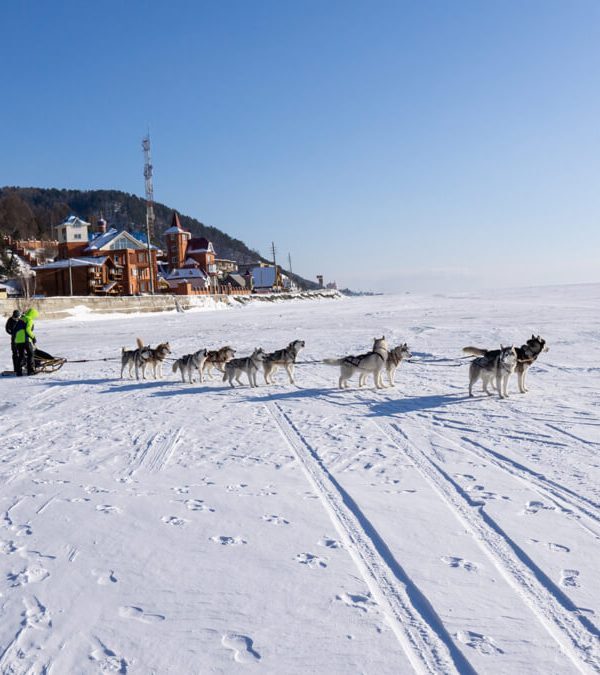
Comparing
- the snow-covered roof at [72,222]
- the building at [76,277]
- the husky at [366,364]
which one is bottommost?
the husky at [366,364]

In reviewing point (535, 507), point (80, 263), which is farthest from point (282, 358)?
point (80, 263)

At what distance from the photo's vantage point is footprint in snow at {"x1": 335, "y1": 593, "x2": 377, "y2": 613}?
311 centimetres

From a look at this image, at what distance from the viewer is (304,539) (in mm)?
3996

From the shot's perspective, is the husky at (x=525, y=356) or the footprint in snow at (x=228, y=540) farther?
the husky at (x=525, y=356)

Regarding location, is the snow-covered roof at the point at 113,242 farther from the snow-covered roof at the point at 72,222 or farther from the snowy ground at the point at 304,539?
the snowy ground at the point at 304,539

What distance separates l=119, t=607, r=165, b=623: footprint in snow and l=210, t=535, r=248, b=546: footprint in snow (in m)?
0.90

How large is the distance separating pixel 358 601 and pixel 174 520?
1792mm

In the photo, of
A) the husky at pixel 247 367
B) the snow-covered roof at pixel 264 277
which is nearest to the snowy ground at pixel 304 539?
the husky at pixel 247 367

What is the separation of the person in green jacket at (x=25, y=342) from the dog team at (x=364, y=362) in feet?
8.31

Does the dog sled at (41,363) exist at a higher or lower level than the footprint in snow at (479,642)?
higher

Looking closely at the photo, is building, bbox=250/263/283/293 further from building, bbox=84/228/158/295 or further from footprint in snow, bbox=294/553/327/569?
footprint in snow, bbox=294/553/327/569

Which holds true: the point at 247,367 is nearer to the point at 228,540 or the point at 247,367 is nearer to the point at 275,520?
the point at 275,520

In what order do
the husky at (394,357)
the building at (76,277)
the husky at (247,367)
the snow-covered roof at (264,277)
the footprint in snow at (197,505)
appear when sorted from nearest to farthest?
the footprint in snow at (197,505), the husky at (394,357), the husky at (247,367), the building at (76,277), the snow-covered roof at (264,277)

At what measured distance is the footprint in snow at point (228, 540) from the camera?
156 inches
